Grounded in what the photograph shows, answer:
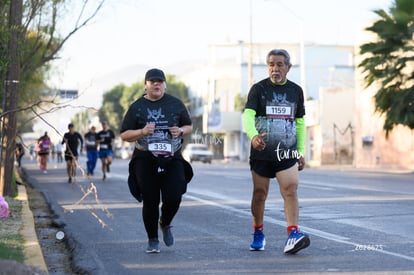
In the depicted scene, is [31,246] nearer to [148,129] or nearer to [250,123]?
[148,129]

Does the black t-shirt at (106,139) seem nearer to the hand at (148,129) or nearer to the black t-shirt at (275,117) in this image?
the hand at (148,129)

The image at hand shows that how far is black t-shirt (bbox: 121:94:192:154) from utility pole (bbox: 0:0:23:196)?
243 inches

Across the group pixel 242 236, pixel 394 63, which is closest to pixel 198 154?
pixel 394 63

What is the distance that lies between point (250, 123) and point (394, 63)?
1037 inches

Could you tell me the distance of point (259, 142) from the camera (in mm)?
8047

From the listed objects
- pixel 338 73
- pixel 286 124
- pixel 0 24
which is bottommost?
pixel 286 124

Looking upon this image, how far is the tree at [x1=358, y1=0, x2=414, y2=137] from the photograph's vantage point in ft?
108

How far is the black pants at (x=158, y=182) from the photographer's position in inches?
336

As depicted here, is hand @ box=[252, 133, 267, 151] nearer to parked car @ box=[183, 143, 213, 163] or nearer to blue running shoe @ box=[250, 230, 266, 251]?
blue running shoe @ box=[250, 230, 266, 251]

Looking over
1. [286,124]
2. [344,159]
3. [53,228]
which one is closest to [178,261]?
[286,124]

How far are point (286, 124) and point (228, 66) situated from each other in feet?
242

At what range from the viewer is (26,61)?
65.4ft

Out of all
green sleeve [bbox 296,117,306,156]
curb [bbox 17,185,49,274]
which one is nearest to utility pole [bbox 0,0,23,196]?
curb [bbox 17,185,49,274]

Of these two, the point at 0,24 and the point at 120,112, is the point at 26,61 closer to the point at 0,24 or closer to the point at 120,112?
the point at 0,24
